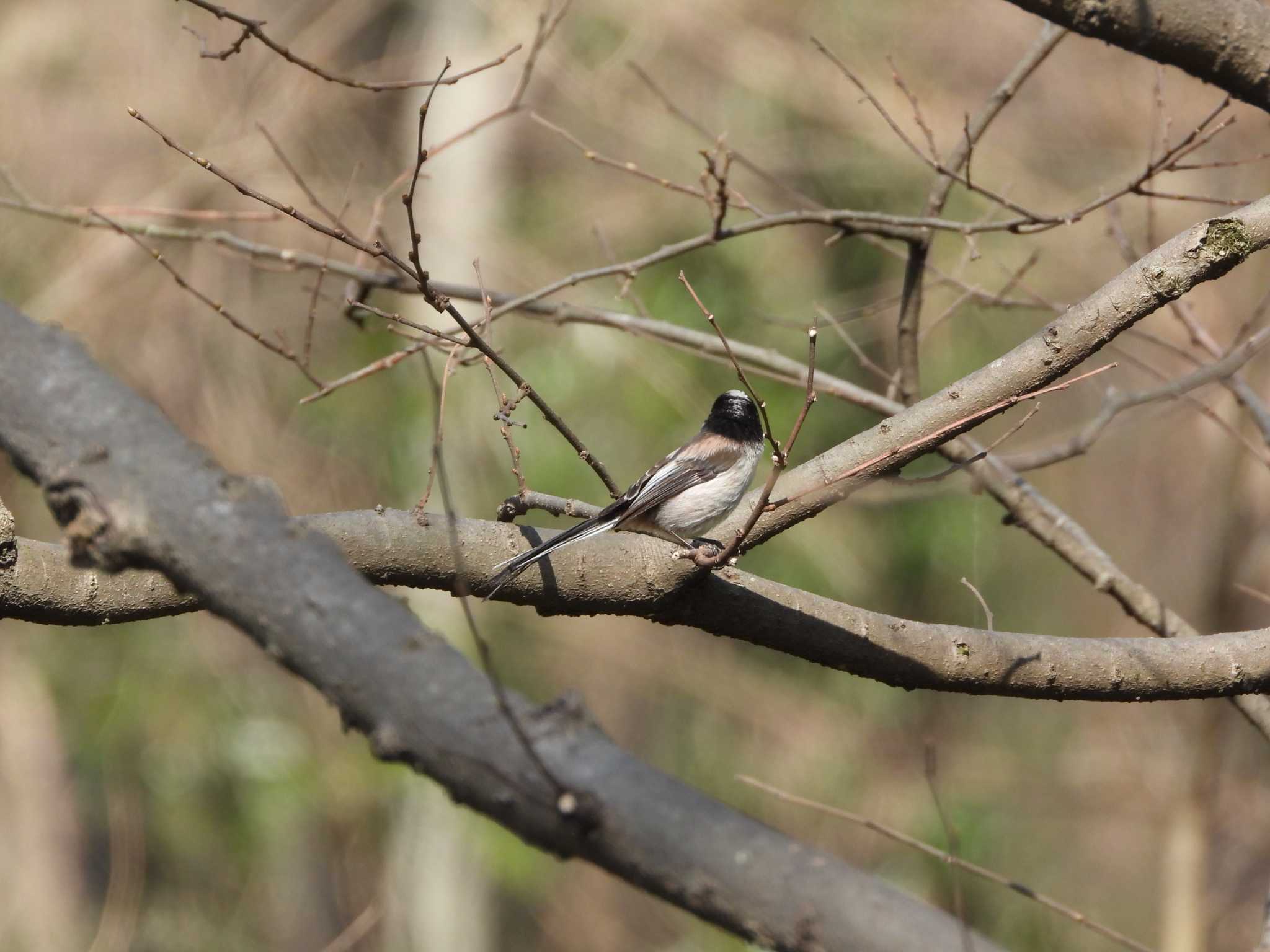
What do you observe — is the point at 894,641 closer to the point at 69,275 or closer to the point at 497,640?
the point at 69,275

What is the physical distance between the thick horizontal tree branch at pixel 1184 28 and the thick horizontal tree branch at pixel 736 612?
1711 mm

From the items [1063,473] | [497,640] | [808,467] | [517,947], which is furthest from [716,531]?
[517,947]

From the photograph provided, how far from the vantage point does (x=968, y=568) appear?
Result: 1127cm

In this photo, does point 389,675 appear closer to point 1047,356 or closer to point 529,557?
point 529,557

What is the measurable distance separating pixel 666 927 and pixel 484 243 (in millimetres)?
8177

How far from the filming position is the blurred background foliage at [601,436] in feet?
29.8

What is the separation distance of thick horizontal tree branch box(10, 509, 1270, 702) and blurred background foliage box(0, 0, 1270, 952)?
15.7 ft

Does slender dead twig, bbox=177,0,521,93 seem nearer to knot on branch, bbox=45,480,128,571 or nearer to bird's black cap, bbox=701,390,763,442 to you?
knot on branch, bbox=45,480,128,571

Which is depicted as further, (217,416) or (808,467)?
(217,416)

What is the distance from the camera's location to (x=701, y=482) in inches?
197

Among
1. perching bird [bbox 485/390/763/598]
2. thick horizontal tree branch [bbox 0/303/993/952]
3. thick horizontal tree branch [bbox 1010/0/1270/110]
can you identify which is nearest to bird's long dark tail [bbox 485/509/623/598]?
perching bird [bbox 485/390/763/598]

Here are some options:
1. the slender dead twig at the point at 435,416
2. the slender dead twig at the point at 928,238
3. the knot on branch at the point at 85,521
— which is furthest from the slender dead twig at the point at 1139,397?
the knot on branch at the point at 85,521

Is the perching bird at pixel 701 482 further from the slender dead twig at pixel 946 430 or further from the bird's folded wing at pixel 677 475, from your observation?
the slender dead twig at pixel 946 430

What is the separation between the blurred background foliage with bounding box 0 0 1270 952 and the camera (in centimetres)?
907
